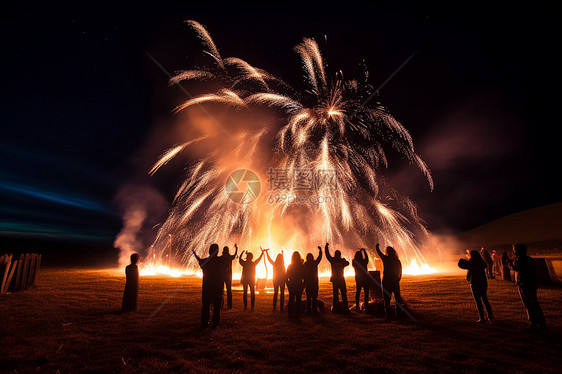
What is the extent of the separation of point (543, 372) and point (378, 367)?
2.38 m

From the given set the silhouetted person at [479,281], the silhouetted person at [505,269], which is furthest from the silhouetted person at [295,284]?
the silhouetted person at [505,269]

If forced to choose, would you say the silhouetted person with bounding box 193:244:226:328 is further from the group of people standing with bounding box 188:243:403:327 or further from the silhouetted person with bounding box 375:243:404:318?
A: the silhouetted person with bounding box 375:243:404:318

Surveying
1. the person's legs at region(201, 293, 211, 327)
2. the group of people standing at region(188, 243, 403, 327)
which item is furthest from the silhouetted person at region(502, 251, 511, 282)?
the person's legs at region(201, 293, 211, 327)

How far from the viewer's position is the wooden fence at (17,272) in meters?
10.9

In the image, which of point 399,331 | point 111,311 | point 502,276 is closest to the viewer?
point 399,331

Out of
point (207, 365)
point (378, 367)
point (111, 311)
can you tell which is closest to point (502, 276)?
point (378, 367)

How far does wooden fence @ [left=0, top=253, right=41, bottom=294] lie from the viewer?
429 inches

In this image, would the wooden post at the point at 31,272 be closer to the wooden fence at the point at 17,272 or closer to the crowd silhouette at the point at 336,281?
the wooden fence at the point at 17,272

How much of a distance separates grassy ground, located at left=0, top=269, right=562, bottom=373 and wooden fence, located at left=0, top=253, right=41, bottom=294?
3.23 metres

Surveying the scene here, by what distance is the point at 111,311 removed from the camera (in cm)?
830

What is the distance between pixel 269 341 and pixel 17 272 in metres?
12.7

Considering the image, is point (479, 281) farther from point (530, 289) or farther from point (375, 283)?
point (375, 283)

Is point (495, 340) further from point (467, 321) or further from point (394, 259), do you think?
point (394, 259)

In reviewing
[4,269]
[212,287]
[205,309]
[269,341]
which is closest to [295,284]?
[269,341]
